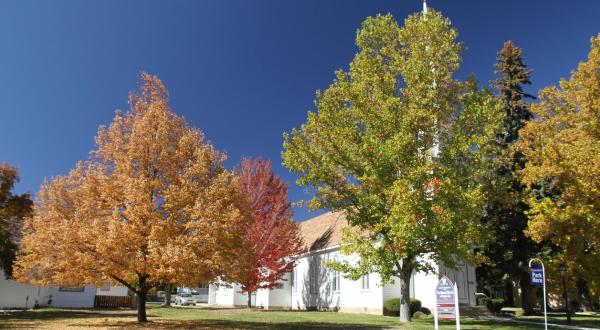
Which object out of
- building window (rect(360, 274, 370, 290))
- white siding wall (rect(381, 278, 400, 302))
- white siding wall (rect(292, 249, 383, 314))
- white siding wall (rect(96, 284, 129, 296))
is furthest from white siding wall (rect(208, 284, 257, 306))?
white siding wall (rect(381, 278, 400, 302))

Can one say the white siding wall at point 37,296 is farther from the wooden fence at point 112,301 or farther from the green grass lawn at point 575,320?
the green grass lawn at point 575,320

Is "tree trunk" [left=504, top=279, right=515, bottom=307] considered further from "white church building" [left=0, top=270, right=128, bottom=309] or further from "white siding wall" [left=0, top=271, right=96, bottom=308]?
"white siding wall" [left=0, top=271, right=96, bottom=308]

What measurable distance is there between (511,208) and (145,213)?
2293 cm

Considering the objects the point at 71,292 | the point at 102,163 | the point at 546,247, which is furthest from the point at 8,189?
the point at 546,247

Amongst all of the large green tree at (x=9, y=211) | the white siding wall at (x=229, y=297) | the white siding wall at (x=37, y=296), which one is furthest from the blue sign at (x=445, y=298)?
the white siding wall at (x=37, y=296)

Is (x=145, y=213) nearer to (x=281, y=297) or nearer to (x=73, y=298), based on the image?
(x=73, y=298)

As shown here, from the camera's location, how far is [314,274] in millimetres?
34750

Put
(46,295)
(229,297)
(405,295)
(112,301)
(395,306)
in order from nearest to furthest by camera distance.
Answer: (405,295) < (395,306) < (46,295) < (112,301) < (229,297)

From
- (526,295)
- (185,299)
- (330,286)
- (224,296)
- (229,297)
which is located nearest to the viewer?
(526,295)

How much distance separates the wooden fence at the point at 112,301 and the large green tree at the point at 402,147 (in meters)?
23.3

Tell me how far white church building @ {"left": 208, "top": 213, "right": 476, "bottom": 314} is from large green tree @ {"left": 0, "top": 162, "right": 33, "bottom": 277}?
477 inches

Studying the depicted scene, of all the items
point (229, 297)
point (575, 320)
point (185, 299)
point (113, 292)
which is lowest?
point (185, 299)

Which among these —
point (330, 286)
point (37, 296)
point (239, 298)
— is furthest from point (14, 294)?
point (330, 286)

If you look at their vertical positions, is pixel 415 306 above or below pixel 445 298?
below
